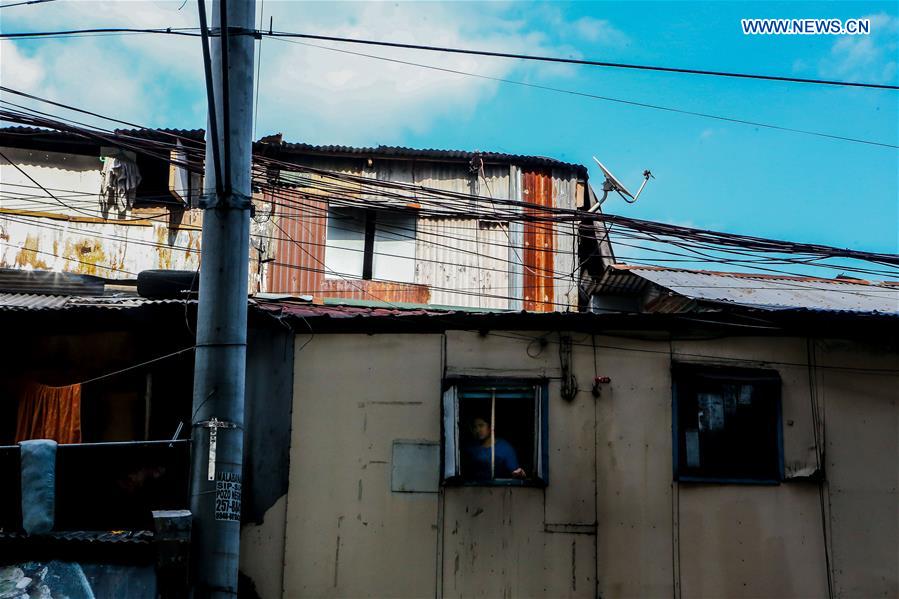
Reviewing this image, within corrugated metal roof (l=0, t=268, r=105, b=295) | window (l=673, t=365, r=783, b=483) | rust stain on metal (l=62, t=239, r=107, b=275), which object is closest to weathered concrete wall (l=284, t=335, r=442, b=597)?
window (l=673, t=365, r=783, b=483)

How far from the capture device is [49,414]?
30.2ft

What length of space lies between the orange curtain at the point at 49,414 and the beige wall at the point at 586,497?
2411 mm

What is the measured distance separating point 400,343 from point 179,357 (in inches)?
102

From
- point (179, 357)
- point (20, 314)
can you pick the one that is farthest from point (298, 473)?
point (20, 314)

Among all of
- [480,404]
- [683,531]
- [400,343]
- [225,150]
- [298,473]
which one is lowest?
[683,531]

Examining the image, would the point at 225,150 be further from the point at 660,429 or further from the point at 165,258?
the point at 165,258

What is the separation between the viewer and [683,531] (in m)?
9.73

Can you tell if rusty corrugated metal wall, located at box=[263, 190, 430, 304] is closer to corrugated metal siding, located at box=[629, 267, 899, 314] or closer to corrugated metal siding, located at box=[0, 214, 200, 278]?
corrugated metal siding, located at box=[0, 214, 200, 278]

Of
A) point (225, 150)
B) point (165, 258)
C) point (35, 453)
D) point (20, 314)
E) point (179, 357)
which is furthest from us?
point (165, 258)

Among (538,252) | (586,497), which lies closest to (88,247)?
(538,252)

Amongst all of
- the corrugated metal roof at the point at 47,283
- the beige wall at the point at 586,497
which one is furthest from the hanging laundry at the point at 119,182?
the beige wall at the point at 586,497

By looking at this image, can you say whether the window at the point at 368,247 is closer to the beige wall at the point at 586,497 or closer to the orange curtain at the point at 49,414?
the beige wall at the point at 586,497

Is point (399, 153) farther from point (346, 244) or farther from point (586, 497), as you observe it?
point (586, 497)

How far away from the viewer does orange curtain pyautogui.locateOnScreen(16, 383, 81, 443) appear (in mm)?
9188
